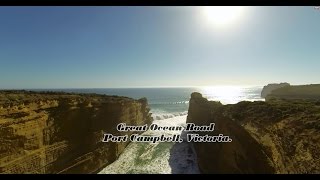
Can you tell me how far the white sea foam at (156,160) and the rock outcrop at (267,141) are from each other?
2890 mm

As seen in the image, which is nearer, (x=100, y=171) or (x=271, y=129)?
(x=271, y=129)

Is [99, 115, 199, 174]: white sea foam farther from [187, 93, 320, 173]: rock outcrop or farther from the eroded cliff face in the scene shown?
[187, 93, 320, 173]: rock outcrop

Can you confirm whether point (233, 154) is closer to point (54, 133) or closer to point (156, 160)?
point (156, 160)

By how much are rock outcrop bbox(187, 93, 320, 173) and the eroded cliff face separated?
8533 mm

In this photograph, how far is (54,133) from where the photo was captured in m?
15.5

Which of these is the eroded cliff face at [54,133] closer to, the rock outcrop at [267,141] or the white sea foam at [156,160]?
the white sea foam at [156,160]

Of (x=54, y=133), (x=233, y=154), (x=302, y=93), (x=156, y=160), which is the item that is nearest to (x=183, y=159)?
(x=156, y=160)

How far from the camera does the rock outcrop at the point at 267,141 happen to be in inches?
387

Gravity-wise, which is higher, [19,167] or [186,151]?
[19,167]

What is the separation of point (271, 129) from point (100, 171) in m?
12.9

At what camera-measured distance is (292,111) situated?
14.1m

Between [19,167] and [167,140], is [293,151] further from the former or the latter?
[167,140]
